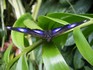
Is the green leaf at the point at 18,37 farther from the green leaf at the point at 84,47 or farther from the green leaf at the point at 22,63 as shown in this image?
the green leaf at the point at 84,47

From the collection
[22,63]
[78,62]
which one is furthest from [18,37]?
[78,62]

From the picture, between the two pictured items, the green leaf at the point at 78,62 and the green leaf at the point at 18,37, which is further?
the green leaf at the point at 78,62

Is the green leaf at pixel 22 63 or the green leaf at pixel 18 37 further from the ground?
the green leaf at pixel 18 37

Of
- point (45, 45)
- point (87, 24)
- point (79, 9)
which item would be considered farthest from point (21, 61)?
point (79, 9)

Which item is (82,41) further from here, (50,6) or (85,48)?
(50,6)

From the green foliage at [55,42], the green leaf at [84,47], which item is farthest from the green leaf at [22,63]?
the green leaf at [84,47]

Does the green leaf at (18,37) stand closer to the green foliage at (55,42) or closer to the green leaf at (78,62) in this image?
the green foliage at (55,42)

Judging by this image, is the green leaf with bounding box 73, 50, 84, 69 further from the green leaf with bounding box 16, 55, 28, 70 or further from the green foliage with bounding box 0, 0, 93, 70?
the green leaf with bounding box 16, 55, 28, 70
